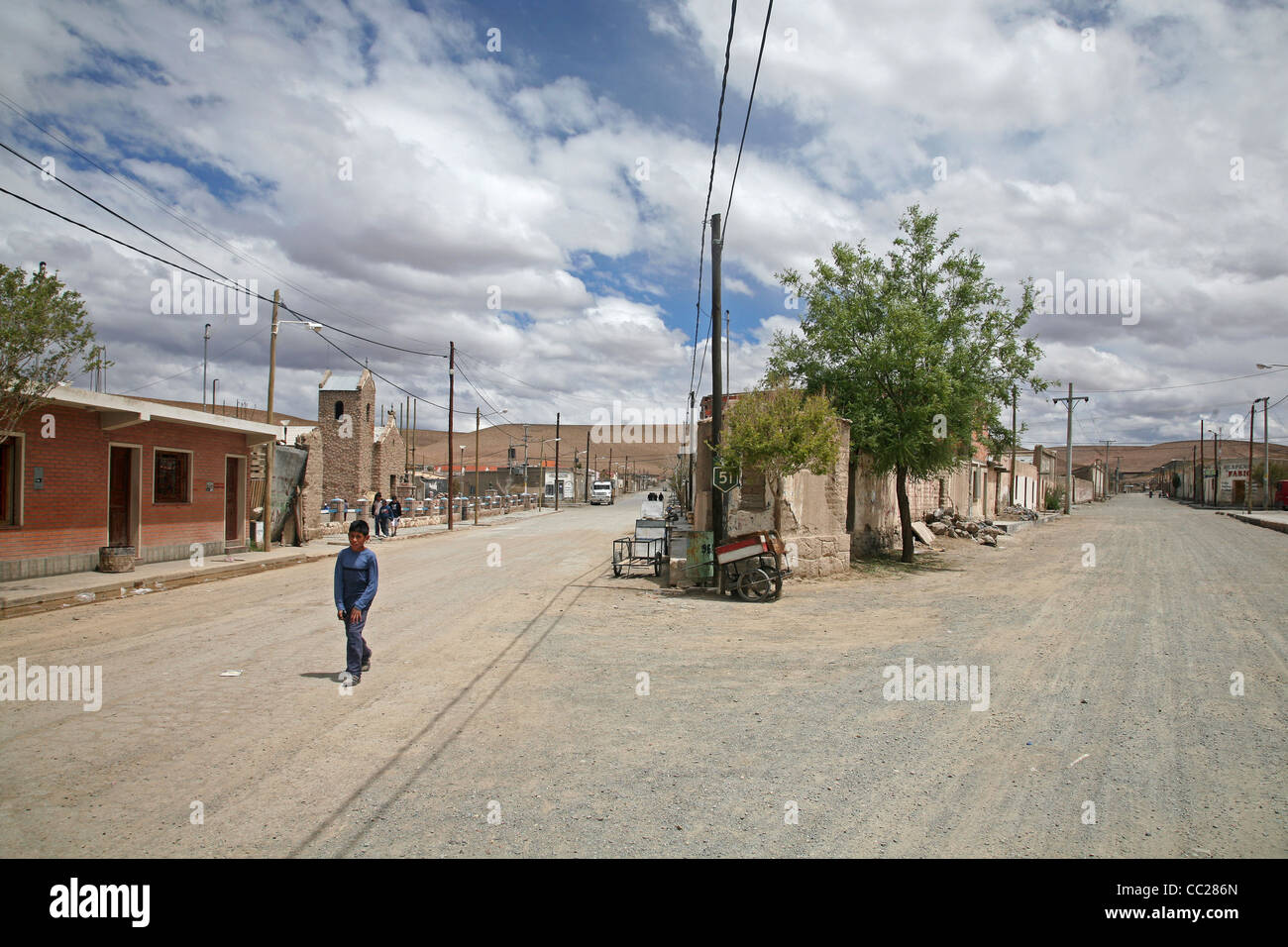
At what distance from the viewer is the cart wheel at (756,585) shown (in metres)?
14.1

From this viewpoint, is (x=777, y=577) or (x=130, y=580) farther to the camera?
(x=130, y=580)

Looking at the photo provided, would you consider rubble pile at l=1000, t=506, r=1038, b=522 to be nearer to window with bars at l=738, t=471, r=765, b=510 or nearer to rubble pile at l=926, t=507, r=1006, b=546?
rubble pile at l=926, t=507, r=1006, b=546

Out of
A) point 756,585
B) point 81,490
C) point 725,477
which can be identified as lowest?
point 756,585

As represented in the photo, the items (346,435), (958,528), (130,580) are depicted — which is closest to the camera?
(130,580)

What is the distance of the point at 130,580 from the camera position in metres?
14.4

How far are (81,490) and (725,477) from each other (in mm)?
13155

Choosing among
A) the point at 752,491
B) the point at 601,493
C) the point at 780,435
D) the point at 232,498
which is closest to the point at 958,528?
the point at 752,491

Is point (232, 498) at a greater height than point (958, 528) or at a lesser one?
greater

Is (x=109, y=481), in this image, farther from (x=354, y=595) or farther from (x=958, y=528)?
(x=958, y=528)

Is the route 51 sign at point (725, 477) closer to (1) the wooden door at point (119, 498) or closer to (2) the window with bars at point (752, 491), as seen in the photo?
(2) the window with bars at point (752, 491)

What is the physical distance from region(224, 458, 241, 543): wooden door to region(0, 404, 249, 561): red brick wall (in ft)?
6.24

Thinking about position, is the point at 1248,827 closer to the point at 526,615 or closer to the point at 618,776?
the point at 618,776

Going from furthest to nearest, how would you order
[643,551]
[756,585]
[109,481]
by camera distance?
[643,551], [109,481], [756,585]
